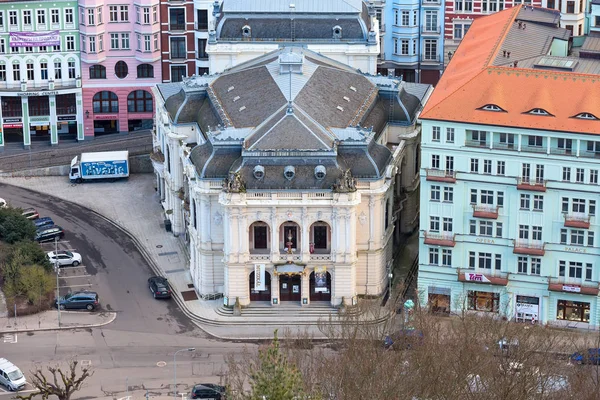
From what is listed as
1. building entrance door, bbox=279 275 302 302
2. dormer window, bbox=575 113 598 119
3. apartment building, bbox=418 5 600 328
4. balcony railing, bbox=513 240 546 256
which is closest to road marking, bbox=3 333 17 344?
building entrance door, bbox=279 275 302 302

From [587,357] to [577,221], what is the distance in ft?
66.5

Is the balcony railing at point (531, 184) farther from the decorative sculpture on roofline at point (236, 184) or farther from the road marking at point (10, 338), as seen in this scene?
the road marking at point (10, 338)

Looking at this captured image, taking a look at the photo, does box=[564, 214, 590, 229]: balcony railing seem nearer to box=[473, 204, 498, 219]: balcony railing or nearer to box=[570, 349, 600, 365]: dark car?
box=[473, 204, 498, 219]: balcony railing

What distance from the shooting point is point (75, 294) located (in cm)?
19150

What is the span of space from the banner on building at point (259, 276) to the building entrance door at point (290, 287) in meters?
2.30

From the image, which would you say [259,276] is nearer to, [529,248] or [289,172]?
[289,172]

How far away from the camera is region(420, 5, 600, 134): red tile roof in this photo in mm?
175875

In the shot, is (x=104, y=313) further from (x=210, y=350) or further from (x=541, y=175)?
(x=541, y=175)

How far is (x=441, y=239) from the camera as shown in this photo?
184m

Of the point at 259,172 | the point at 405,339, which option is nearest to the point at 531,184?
the point at 405,339

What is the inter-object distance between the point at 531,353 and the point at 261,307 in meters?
40.6

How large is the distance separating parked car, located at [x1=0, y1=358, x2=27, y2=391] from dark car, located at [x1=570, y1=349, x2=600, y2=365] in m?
56.0

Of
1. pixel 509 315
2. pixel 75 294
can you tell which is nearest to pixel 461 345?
pixel 509 315

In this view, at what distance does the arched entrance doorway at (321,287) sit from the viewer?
616 ft
